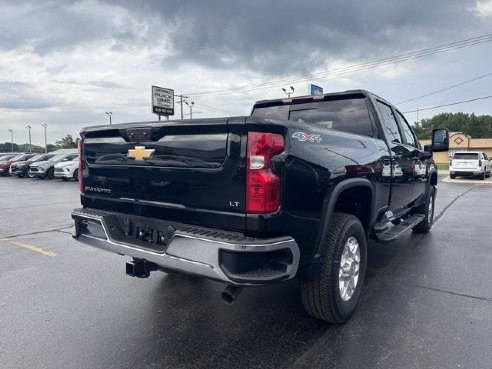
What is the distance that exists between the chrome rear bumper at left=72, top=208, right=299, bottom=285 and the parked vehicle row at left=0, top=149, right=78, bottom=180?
2055 centimetres

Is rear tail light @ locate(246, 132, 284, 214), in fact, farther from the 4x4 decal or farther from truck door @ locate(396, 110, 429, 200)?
truck door @ locate(396, 110, 429, 200)

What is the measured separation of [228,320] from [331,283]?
0.98 meters

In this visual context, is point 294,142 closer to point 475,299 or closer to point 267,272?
point 267,272

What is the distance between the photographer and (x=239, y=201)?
257cm

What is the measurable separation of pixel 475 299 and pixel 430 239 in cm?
273

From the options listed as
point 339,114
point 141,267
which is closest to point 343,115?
point 339,114

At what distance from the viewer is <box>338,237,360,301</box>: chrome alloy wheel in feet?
10.9

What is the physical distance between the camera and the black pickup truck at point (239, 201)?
8.29 ft

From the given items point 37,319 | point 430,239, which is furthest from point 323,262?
point 430,239

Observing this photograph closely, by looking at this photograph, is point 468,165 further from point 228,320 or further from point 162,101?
point 228,320

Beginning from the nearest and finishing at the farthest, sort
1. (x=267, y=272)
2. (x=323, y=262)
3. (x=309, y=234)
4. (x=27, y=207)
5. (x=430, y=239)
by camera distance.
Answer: (x=267, y=272) < (x=309, y=234) < (x=323, y=262) < (x=430, y=239) < (x=27, y=207)

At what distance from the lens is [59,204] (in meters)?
11.4

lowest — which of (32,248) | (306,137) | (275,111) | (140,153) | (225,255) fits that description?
(32,248)

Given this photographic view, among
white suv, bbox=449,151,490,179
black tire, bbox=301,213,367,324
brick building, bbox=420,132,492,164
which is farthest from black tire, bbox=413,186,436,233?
brick building, bbox=420,132,492,164
